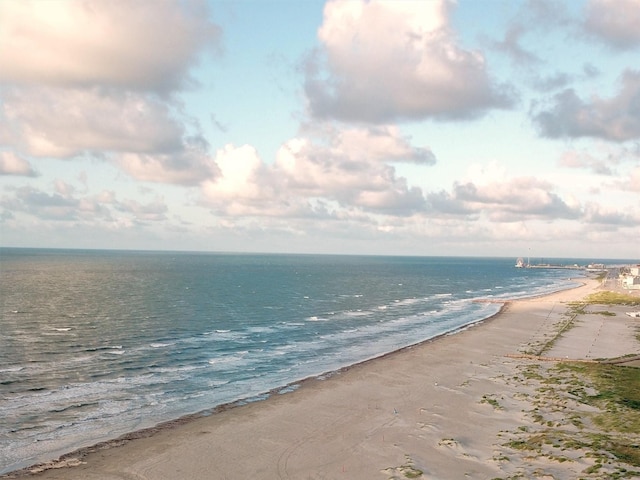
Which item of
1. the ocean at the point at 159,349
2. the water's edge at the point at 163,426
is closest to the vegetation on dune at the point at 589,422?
the water's edge at the point at 163,426

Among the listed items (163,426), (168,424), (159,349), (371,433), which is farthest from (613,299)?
(163,426)

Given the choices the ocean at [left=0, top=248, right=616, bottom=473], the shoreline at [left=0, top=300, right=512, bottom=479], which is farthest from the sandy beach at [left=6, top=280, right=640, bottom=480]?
the ocean at [left=0, top=248, right=616, bottom=473]

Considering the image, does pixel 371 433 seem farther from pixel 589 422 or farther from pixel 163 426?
pixel 589 422

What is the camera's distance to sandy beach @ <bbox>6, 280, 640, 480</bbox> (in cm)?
3152

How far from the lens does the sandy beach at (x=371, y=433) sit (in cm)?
3152

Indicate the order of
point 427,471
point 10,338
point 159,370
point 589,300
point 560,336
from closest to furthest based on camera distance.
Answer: point 427,471 < point 159,370 < point 10,338 < point 560,336 < point 589,300

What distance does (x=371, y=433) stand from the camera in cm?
3850

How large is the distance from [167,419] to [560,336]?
215 ft

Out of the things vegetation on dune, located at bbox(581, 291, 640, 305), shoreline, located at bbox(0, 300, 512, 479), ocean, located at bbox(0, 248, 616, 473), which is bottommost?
shoreline, located at bbox(0, 300, 512, 479)

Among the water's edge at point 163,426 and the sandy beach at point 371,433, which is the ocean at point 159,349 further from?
the sandy beach at point 371,433

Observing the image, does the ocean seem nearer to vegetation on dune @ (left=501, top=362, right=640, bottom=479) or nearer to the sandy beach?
the sandy beach

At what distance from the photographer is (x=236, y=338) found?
76.1 meters

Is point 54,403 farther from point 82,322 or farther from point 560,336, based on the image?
point 560,336

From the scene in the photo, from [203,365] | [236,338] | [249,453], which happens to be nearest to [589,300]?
[236,338]
